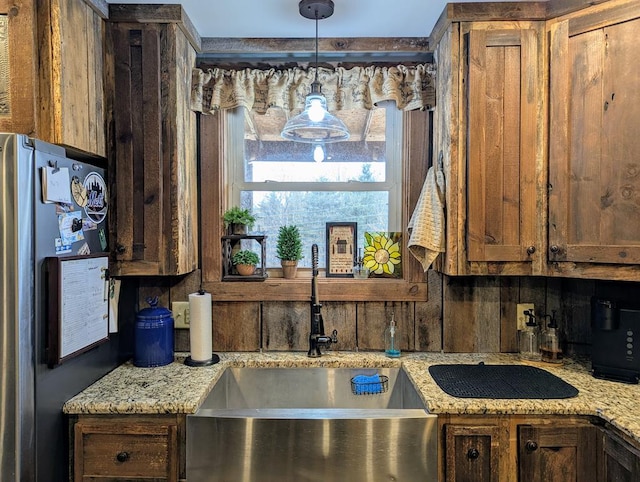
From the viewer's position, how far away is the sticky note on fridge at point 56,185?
1252 millimetres

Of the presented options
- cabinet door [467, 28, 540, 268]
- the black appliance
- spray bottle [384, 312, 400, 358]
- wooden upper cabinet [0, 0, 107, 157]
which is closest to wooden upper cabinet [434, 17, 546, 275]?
cabinet door [467, 28, 540, 268]

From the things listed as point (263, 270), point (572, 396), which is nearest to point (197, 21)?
point (263, 270)

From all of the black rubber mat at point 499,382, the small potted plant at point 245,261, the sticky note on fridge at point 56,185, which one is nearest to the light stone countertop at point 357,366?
the black rubber mat at point 499,382

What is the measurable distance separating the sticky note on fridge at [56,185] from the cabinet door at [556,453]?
64.7 inches

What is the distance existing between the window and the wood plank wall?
291 millimetres

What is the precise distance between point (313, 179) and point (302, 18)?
2.37 feet

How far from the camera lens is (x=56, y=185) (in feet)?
4.26

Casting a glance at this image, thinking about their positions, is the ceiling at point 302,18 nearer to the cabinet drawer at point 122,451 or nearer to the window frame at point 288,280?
the window frame at point 288,280

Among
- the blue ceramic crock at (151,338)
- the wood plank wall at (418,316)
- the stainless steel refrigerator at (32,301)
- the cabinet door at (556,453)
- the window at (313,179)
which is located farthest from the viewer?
the window at (313,179)

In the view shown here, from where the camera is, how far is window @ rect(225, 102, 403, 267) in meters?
2.10

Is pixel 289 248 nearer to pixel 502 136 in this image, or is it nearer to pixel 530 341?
pixel 502 136

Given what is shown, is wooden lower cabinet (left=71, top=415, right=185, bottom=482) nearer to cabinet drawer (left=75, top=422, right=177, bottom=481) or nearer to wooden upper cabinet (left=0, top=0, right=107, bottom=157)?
cabinet drawer (left=75, top=422, right=177, bottom=481)

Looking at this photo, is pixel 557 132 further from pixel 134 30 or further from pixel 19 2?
pixel 19 2

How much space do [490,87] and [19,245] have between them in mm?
1685
